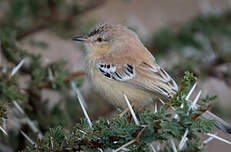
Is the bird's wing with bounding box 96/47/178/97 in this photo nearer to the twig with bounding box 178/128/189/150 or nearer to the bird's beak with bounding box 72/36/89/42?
the bird's beak with bounding box 72/36/89/42

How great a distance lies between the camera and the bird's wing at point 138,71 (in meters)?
4.26

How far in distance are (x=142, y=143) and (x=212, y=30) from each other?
12.8 feet

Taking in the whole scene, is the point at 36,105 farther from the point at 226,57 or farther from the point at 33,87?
the point at 226,57

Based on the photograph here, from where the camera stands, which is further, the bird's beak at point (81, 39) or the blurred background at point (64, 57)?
the bird's beak at point (81, 39)

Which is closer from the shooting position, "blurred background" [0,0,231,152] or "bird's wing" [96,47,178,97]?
"bird's wing" [96,47,178,97]

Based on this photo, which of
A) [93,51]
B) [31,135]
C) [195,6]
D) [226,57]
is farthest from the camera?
[195,6]

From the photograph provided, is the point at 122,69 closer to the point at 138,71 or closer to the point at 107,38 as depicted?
the point at 138,71

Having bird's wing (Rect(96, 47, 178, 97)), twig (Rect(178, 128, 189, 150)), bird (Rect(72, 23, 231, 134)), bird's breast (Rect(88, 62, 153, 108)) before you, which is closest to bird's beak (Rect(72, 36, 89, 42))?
bird (Rect(72, 23, 231, 134))

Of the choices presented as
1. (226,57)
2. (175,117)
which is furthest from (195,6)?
(175,117)

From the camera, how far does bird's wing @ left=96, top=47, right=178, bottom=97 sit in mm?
4258

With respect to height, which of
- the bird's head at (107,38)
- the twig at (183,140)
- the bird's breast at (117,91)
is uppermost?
the bird's head at (107,38)

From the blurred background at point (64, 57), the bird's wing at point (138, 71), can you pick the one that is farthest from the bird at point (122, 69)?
the blurred background at point (64, 57)

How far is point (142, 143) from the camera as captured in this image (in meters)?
2.57

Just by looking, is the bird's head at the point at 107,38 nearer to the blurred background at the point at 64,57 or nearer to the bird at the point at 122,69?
the bird at the point at 122,69
